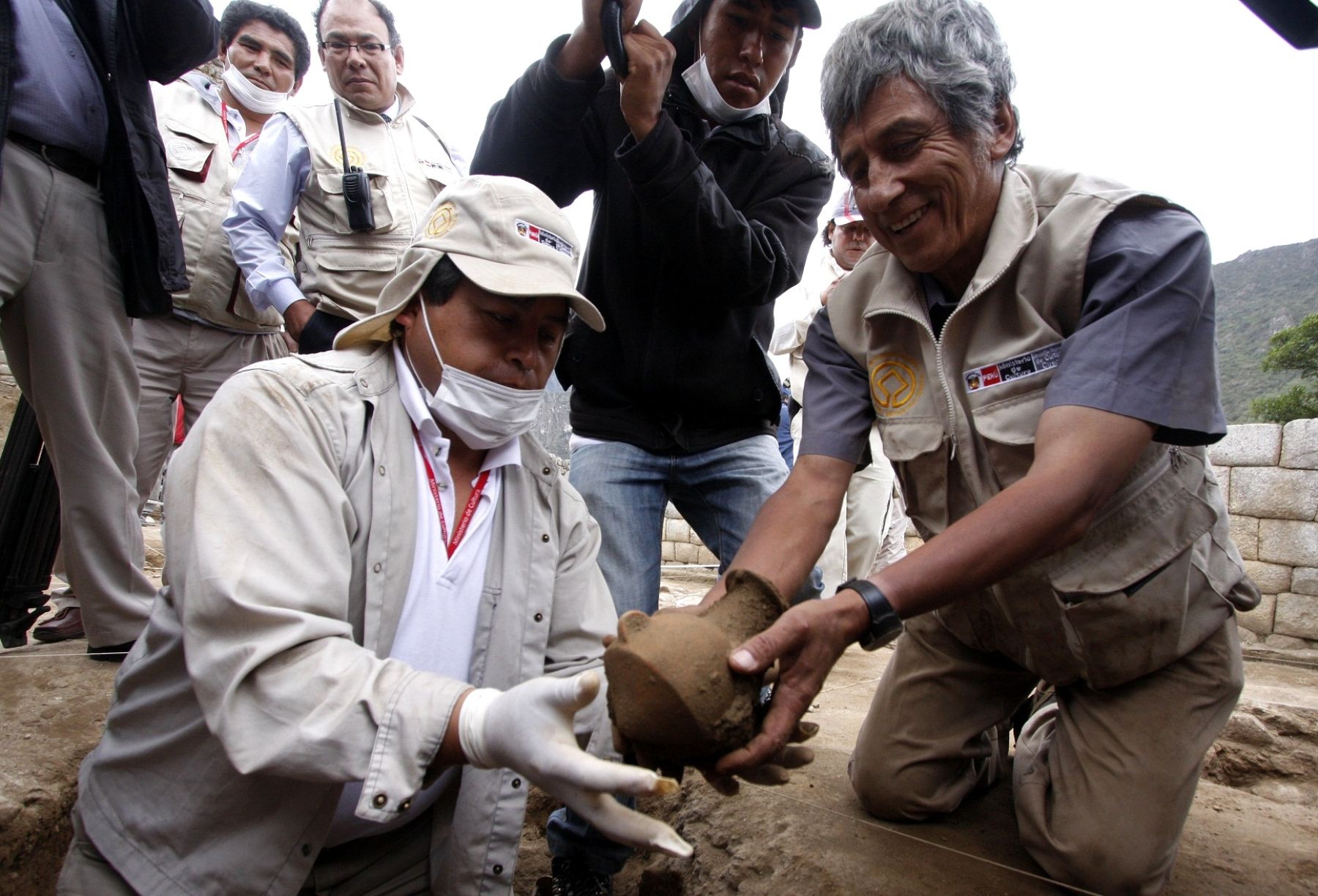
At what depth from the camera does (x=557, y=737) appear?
1277 millimetres

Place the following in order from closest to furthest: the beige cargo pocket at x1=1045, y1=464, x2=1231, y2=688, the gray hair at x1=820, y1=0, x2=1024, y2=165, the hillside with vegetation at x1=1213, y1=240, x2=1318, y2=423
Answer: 1. the gray hair at x1=820, y1=0, x2=1024, y2=165
2. the beige cargo pocket at x1=1045, y1=464, x2=1231, y2=688
3. the hillside with vegetation at x1=1213, y1=240, x2=1318, y2=423

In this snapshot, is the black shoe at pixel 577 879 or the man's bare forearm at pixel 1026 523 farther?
the black shoe at pixel 577 879

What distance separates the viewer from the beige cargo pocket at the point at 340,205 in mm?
2838

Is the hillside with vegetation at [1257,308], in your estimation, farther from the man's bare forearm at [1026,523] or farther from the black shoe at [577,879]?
the black shoe at [577,879]

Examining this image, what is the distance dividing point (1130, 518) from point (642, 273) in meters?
1.42

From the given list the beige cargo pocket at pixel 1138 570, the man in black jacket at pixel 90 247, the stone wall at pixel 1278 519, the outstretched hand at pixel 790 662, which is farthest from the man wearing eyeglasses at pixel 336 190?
the stone wall at pixel 1278 519

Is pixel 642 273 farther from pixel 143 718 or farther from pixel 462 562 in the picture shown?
pixel 143 718

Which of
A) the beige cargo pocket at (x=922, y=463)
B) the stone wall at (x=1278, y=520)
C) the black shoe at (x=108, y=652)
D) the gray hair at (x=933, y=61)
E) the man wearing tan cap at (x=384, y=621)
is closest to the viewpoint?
the man wearing tan cap at (x=384, y=621)

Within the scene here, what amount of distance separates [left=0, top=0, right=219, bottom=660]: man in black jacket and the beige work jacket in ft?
3.57

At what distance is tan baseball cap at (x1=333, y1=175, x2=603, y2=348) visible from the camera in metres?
1.75

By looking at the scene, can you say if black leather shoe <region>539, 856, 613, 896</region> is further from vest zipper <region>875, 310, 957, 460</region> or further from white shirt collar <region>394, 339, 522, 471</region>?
vest zipper <region>875, 310, 957, 460</region>

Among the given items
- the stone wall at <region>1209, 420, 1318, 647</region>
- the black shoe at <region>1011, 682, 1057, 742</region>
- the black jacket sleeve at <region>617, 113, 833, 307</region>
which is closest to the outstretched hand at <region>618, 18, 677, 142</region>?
the black jacket sleeve at <region>617, 113, 833, 307</region>

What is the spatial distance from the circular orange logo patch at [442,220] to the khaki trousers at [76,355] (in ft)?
4.23

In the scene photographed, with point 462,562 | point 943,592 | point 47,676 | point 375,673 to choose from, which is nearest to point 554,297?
point 462,562
